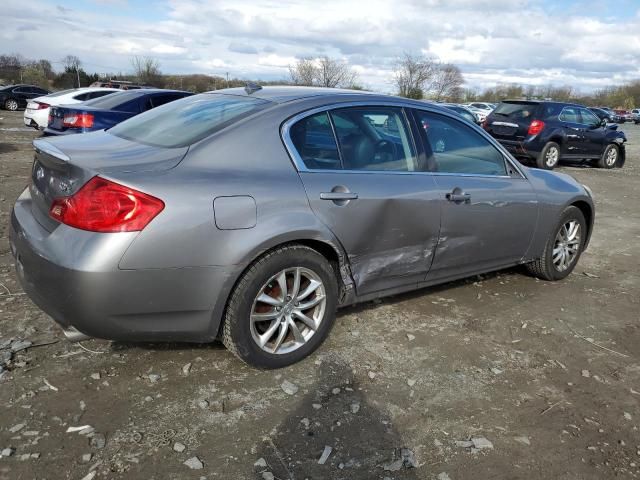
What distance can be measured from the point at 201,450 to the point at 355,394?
920mm

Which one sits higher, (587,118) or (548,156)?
(587,118)

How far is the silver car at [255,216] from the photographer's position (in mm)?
2590

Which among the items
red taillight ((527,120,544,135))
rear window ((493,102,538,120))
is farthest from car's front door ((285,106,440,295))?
rear window ((493,102,538,120))

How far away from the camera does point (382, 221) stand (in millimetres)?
3432

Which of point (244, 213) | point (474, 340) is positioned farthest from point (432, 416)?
point (244, 213)

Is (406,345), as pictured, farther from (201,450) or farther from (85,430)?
(85,430)

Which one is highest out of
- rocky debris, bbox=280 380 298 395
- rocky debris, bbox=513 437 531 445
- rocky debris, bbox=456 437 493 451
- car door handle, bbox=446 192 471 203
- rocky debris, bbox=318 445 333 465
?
car door handle, bbox=446 192 471 203

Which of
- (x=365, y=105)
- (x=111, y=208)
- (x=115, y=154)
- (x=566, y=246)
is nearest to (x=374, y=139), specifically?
(x=365, y=105)

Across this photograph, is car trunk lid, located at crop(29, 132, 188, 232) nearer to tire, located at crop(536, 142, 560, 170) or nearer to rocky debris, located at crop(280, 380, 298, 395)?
rocky debris, located at crop(280, 380, 298, 395)

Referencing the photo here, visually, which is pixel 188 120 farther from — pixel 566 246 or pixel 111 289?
pixel 566 246

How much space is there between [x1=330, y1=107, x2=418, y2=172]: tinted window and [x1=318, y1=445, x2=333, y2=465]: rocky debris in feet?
5.41

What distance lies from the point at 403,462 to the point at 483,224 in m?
2.13

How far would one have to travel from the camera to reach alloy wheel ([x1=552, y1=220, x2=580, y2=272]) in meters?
4.98

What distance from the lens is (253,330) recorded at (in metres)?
3.04
